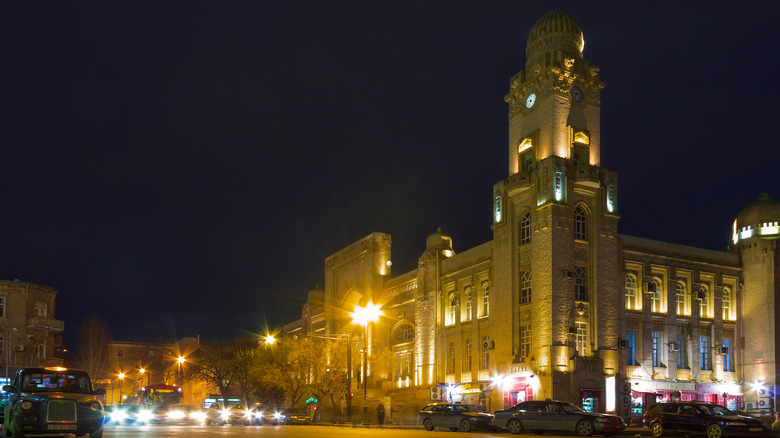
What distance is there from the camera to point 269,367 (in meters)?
70.0

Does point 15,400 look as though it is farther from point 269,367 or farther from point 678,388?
point 269,367

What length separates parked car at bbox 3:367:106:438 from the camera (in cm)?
2042

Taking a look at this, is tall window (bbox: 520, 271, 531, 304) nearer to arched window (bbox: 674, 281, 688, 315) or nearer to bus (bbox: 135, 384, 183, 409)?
arched window (bbox: 674, 281, 688, 315)

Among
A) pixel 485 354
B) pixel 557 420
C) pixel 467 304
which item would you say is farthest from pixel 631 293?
pixel 557 420

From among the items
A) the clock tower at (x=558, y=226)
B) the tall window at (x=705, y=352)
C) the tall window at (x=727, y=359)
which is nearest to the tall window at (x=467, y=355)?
the clock tower at (x=558, y=226)

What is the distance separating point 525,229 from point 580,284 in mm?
5343

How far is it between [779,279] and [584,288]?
1432 cm

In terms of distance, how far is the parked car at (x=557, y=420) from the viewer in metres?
31.5

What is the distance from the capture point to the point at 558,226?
51.8 meters

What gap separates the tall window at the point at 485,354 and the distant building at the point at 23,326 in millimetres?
41999

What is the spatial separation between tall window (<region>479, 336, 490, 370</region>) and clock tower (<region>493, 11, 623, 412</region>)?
161 centimetres

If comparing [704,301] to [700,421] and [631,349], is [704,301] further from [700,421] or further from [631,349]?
[700,421]

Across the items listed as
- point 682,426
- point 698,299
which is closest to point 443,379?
point 698,299

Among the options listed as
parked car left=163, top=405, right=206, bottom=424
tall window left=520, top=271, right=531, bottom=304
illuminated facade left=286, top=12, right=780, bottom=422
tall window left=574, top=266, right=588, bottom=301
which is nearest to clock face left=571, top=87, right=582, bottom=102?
illuminated facade left=286, top=12, right=780, bottom=422
